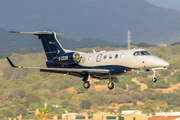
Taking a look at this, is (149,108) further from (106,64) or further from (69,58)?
(106,64)

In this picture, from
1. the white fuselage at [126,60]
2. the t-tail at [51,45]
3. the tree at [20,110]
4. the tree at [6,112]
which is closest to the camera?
the white fuselage at [126,60]

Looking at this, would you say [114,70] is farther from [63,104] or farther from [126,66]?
[63,104]

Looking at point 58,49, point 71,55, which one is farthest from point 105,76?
point 58,49

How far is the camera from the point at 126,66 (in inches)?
1544

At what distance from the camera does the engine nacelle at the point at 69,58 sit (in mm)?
41625

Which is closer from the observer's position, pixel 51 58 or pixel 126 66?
pixel 126 66

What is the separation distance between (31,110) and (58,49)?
517 ft

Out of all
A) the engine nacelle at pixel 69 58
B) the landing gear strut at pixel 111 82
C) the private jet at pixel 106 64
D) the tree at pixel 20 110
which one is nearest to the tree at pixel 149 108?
the tree at pixel 20 110

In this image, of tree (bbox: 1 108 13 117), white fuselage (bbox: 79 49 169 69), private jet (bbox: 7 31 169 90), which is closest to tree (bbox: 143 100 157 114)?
tree (bbox: 1 108 13 117)

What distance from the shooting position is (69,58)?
137 feet

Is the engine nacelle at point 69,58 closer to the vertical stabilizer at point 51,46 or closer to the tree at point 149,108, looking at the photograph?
the vertical stabilizer at point 51,46

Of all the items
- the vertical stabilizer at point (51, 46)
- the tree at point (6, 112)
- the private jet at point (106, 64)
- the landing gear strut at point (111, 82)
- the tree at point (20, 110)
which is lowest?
the landing gear strut at point (111, 82)

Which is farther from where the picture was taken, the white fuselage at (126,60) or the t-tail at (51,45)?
the t-tail at (51,45)

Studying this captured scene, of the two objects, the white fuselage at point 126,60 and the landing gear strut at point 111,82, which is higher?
the white fuselage at point 126,60
